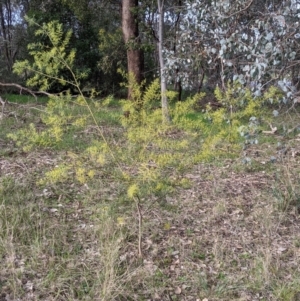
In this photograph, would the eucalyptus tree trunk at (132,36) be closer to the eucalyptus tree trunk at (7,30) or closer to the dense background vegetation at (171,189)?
the dense background vegetation at (171,189)

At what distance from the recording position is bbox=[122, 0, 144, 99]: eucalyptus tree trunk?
21.3 feet

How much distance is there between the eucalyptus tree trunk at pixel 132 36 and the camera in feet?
21.3

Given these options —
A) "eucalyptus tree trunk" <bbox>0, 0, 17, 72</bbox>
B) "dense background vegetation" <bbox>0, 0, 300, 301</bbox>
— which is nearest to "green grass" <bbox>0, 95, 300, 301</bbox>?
"dense background vegetation" <bbox>0, 0, 300, 301</bbox>

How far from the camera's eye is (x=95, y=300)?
7.63 ft

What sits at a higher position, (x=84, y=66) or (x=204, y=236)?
(x=84, y=66)

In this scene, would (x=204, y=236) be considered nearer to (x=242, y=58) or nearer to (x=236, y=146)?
(x=236, y=146)

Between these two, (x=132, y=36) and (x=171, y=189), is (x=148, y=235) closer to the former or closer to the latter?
(x=171, y=189)

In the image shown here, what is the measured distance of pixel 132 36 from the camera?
666cm

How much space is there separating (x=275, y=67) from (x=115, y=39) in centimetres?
665

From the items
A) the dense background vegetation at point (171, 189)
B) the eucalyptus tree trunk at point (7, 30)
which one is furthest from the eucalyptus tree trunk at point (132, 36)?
the eucalyptus tree trunk at point (7, 30)

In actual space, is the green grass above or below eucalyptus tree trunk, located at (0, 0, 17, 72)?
below

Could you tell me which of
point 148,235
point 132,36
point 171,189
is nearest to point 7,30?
point 132,36

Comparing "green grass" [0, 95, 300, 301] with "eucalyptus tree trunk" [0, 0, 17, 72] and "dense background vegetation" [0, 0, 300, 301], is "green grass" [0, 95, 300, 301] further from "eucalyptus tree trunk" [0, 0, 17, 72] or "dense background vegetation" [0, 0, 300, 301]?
"eucalyptus tree trunk" [0, 0, 17, 72]

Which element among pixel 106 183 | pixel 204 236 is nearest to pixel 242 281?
pixel 204 236
